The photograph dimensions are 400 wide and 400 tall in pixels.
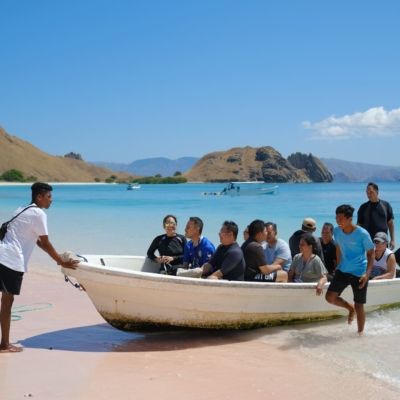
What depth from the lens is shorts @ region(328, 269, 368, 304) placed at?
589 centimetres

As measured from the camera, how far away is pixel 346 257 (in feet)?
19.3

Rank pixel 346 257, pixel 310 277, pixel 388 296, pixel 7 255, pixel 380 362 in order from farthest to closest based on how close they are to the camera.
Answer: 1. pixel 388 296
2. pixel 310 277
3. pixel 346 257
4. pixel 380 362
5. pixel 7 255

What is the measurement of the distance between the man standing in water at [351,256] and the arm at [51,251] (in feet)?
9.19

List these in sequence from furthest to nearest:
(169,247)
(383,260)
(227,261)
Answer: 1. (383,260)
2. (169,247)
3. (227,261)

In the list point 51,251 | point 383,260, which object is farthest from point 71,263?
point 383,260

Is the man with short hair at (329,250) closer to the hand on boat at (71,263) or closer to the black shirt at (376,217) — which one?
the black shirt at (376,217)

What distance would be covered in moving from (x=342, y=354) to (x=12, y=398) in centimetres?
327

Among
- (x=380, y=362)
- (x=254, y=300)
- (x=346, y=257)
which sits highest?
(x=346, y=257)

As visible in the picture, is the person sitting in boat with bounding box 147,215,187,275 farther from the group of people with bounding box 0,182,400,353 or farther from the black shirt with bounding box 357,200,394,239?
the black shirt with bounding box 357,200,394,239

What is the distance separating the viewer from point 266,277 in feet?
21.1

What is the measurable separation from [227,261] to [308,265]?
3.91ft

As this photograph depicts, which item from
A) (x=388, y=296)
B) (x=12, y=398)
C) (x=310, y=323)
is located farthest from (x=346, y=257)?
(x=12, y=398)

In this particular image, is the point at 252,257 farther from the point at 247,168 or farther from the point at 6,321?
the point at 247,168

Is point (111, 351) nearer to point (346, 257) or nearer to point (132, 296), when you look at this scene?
point (132, 296)
